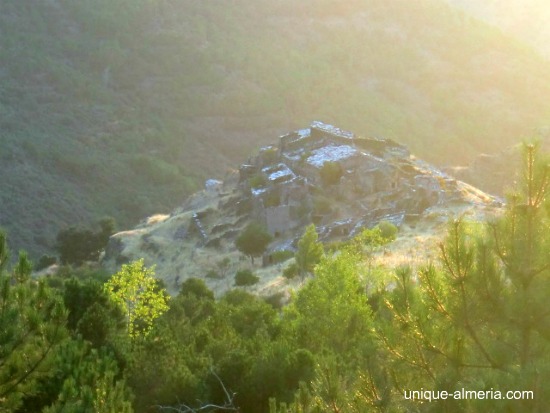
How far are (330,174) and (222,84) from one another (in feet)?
311

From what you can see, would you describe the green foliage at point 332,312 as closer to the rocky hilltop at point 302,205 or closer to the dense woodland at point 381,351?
the dense woodland at point 381,351

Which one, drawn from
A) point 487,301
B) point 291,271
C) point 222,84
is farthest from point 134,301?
point 222,84

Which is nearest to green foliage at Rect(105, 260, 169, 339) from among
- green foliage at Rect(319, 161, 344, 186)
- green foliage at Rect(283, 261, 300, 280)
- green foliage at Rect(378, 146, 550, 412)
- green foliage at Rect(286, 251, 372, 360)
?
green foliage at Rect(286, 251, 372, 360)

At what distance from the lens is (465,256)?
817 cm

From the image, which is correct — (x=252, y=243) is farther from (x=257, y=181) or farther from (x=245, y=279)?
(x=257, y=181)

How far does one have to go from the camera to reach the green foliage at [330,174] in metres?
50.7

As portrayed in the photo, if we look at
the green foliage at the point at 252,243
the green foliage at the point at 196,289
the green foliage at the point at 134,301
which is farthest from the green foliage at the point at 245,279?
the green foliage at the point at 134,301

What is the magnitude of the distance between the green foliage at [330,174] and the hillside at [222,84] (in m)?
45.8

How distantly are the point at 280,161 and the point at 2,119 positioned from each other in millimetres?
62053

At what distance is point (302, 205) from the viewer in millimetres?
49438

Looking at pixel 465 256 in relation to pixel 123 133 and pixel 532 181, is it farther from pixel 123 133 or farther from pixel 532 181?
pixel 123 133

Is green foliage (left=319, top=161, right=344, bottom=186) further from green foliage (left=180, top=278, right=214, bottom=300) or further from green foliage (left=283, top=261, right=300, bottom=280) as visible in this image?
green foliage (left=180, top=278, right=214, bottom=300)

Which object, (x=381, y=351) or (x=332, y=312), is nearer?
A: (x=381, y=351)

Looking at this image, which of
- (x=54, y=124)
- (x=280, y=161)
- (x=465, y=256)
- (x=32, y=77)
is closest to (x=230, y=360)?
(x=465, y=256)
